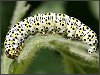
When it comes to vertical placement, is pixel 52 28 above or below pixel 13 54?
above

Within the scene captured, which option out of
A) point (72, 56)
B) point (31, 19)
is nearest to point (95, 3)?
point (31, 19)

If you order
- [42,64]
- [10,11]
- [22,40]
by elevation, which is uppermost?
[10,11]

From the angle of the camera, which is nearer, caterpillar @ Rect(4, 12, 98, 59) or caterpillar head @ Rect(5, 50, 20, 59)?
caterpillar head @ Rect(5, 50, 20, 59)

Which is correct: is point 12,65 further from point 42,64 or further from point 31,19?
point 42,64

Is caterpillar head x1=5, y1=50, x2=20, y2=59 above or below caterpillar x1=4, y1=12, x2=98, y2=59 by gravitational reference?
below

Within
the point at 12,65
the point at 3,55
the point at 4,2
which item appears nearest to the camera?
the point at 12,65

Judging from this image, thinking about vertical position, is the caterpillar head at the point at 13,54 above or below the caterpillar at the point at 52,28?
below

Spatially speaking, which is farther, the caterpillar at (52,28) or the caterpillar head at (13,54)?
the caterpillar at (52,28)

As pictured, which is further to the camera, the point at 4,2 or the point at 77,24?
the point at 4,2

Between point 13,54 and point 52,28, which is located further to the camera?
point 52,28

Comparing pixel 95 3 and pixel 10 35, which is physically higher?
pixel 95 3

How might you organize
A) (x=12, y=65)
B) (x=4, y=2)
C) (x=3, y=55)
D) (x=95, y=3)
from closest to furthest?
(x=12, y=65) → (x=3, y=55) → (x=95, y=3) → (x=4, y=2)
